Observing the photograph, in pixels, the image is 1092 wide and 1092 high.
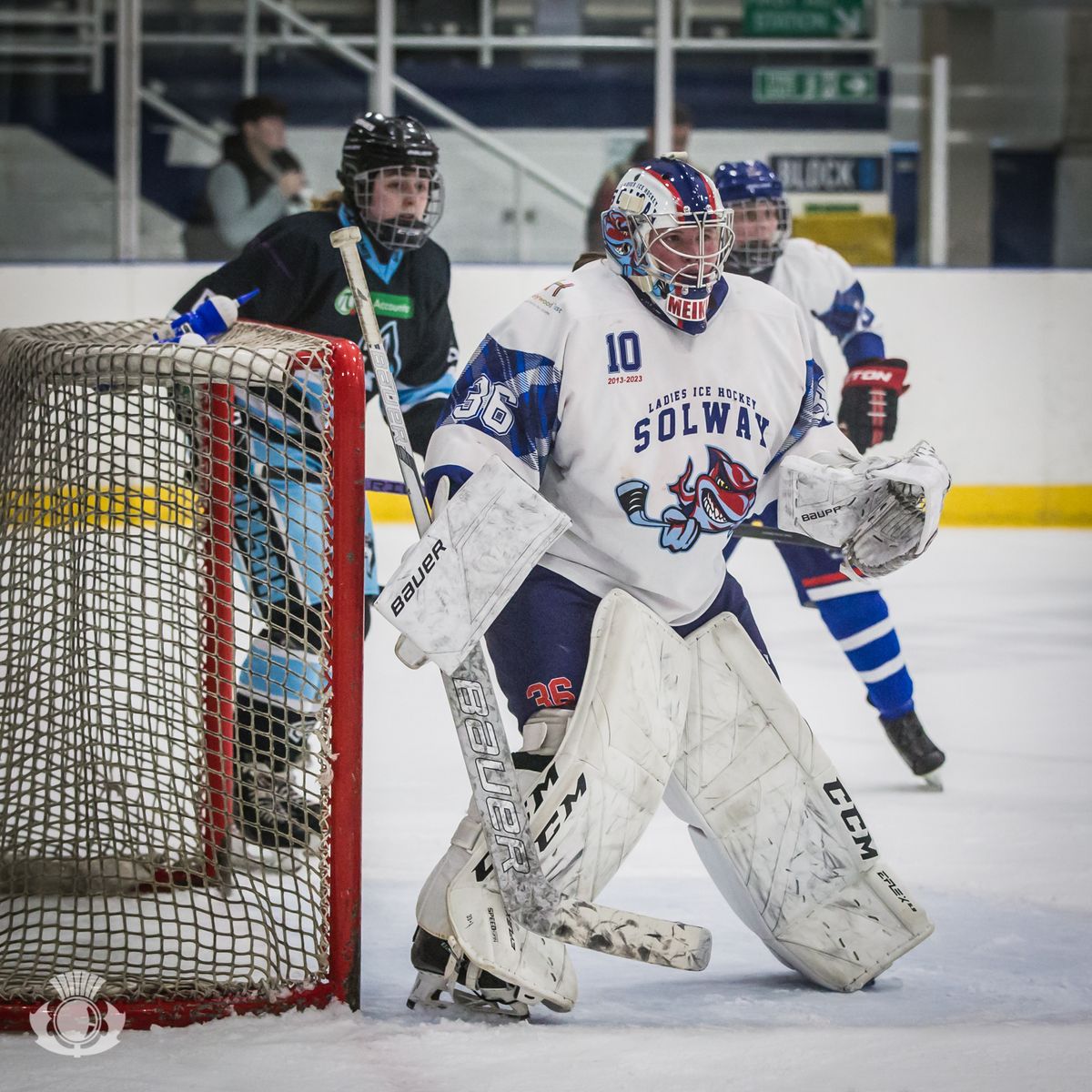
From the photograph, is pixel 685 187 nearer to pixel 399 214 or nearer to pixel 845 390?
pixel 399 214

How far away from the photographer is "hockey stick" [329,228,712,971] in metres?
1.99

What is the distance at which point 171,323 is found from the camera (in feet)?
7.77

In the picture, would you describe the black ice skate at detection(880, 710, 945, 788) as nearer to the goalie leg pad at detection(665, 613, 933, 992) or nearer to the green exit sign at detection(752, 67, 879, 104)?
the goalie leg pad at detection(665, 613, 933, 992)

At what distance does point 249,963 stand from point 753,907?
625 millimetres

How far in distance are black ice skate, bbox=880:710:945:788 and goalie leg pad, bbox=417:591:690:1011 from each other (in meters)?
1.29

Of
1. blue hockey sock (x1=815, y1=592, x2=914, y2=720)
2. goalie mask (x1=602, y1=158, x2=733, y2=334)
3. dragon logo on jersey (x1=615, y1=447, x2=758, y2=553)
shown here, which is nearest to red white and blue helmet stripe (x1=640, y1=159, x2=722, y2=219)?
goalie mask (x1=602, y1=158, x2=733, y2=334)

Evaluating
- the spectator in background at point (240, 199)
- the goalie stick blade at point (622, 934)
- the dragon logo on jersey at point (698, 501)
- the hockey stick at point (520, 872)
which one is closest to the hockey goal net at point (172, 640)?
the hockey stick at point (520, 872)

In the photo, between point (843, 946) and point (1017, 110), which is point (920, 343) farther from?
point (843, 946)

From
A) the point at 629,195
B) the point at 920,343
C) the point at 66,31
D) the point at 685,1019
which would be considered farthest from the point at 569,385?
the point at 66,31

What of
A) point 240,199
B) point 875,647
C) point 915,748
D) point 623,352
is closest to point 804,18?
point 240,199

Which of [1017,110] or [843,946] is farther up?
[1017,110]

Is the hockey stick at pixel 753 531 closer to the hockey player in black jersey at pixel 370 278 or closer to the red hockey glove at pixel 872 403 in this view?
the hockey player in black jersey at pixel 370 278

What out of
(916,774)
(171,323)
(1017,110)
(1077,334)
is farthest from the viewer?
(1017,110)

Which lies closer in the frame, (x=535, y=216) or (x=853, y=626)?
(x=853, y=626)
